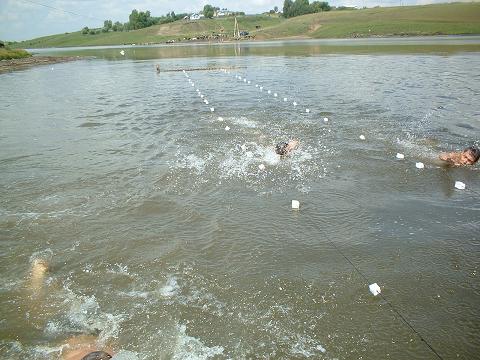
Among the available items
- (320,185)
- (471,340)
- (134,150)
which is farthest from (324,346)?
(134,150)

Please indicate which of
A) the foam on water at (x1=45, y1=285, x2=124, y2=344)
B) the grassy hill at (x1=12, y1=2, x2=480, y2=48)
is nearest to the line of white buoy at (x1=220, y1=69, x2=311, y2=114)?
the foam on water at (x1=45, y1=285, x2=124, y2=344)

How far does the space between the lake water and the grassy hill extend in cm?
8235

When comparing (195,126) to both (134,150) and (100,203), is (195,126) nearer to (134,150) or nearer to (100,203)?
(134,150)

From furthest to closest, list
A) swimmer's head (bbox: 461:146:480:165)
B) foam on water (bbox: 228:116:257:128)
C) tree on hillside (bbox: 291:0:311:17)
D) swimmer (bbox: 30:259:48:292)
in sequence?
tree on hillside (bbox: 291:0:311:17) < foam on water (bbox: 228:116:257:128) < swimmer's head (bbox: 461:146:480:165) < swimmer (bbox: 30:259:48:292)

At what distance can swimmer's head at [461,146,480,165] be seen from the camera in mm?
10925

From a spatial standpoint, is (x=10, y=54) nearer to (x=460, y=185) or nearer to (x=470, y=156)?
(x=470, y=156)

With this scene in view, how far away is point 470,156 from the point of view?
10.9 m

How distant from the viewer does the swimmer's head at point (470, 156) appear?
10925 mm

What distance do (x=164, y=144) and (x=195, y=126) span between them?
2893mm

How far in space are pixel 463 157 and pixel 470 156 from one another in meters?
0.19

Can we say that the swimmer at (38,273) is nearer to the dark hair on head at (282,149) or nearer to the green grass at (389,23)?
the dark hair on head at (282,149)

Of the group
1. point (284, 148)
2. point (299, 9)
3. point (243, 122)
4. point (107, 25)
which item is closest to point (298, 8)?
point (299, 9)

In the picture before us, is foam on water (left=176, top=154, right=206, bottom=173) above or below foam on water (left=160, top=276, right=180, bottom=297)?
above

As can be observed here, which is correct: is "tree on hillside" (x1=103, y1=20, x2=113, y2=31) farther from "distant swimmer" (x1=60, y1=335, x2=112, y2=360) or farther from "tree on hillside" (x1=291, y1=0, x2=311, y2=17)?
"distant swimmer" (x1=60, y1=335, x2=112, y2=360)
